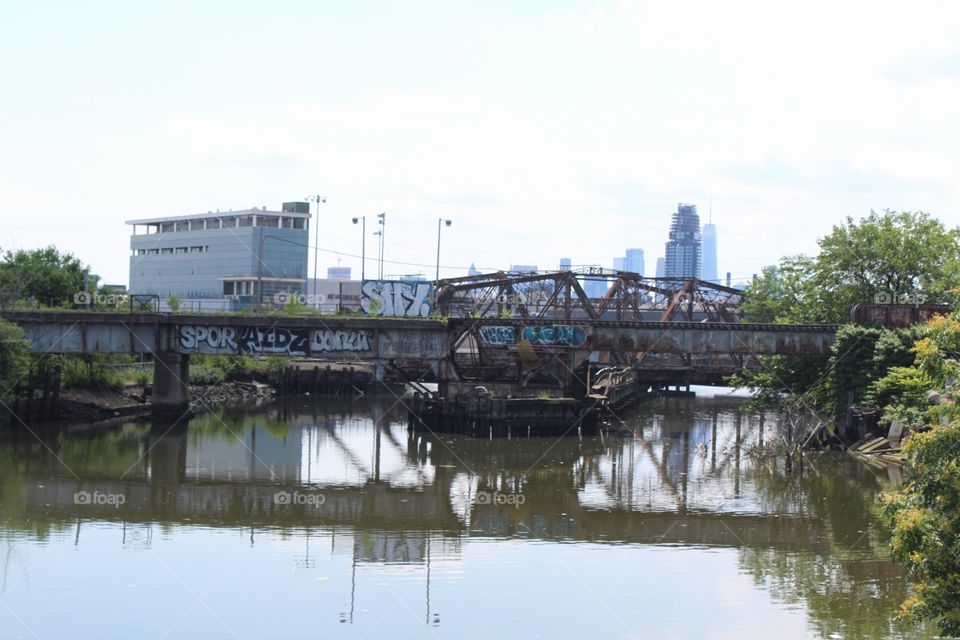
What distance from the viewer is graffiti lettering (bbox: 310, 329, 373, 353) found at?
4928 centimetres

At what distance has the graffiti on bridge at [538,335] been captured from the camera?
49906 mm

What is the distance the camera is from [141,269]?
151 m

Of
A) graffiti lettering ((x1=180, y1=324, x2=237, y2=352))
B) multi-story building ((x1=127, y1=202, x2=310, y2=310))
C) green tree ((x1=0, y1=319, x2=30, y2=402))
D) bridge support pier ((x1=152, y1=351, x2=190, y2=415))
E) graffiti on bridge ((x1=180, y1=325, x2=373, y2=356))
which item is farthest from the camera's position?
multi-story building ((x1=127, y1=202, x2=310, y2=310))

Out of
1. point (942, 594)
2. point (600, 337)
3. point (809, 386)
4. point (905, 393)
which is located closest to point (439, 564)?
point (942, 594)

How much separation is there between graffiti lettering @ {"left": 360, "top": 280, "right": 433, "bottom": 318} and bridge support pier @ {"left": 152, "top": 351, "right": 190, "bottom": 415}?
9284 millimetres

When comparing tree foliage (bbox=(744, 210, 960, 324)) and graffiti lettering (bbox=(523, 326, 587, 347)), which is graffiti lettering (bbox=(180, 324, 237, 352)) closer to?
graffiti lettering (bbox=(523, 326, 587, 347))

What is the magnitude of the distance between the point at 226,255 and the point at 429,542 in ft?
391

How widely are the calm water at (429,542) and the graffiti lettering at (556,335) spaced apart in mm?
6211

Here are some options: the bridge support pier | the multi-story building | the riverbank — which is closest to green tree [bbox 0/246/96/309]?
the riverbank

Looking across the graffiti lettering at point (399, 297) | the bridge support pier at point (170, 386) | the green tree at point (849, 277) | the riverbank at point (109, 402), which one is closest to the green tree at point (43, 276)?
the riverbank at point (109, 402)

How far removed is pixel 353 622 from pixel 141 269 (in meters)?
140

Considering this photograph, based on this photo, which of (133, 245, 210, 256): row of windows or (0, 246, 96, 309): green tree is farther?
(133, 245, 210, 256): row of windows

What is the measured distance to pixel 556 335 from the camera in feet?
164

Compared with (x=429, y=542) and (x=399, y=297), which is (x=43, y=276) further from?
(x=429, y=542)
